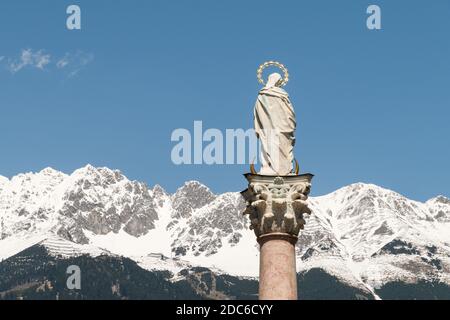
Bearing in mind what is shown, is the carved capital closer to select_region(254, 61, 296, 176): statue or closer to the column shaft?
the column shaft

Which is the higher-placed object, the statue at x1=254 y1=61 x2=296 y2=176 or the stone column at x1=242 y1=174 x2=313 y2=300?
the statue at x1=254 y1=61 x2=296 y2=176

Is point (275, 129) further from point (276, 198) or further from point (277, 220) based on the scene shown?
point (277, 220)

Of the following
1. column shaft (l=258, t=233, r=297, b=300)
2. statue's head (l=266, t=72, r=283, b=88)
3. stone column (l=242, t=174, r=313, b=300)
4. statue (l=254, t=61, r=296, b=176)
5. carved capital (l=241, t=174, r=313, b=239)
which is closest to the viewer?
column shaft (l=258, t=233, r=297, b=300)

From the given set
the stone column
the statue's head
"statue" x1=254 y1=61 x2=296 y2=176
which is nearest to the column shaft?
the stone column

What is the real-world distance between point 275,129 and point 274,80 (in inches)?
88.8

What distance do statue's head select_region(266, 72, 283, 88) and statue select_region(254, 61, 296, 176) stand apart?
164 millimetres

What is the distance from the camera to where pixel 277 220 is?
2733 centimetres

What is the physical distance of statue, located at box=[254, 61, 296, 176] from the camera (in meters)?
28.4

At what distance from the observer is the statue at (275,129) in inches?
1119

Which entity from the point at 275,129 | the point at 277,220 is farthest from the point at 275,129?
the point at 277,220

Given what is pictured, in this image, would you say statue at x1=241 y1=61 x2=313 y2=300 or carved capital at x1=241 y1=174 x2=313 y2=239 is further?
carved capital at x1=241 y1=174 x2=313 y2=239
